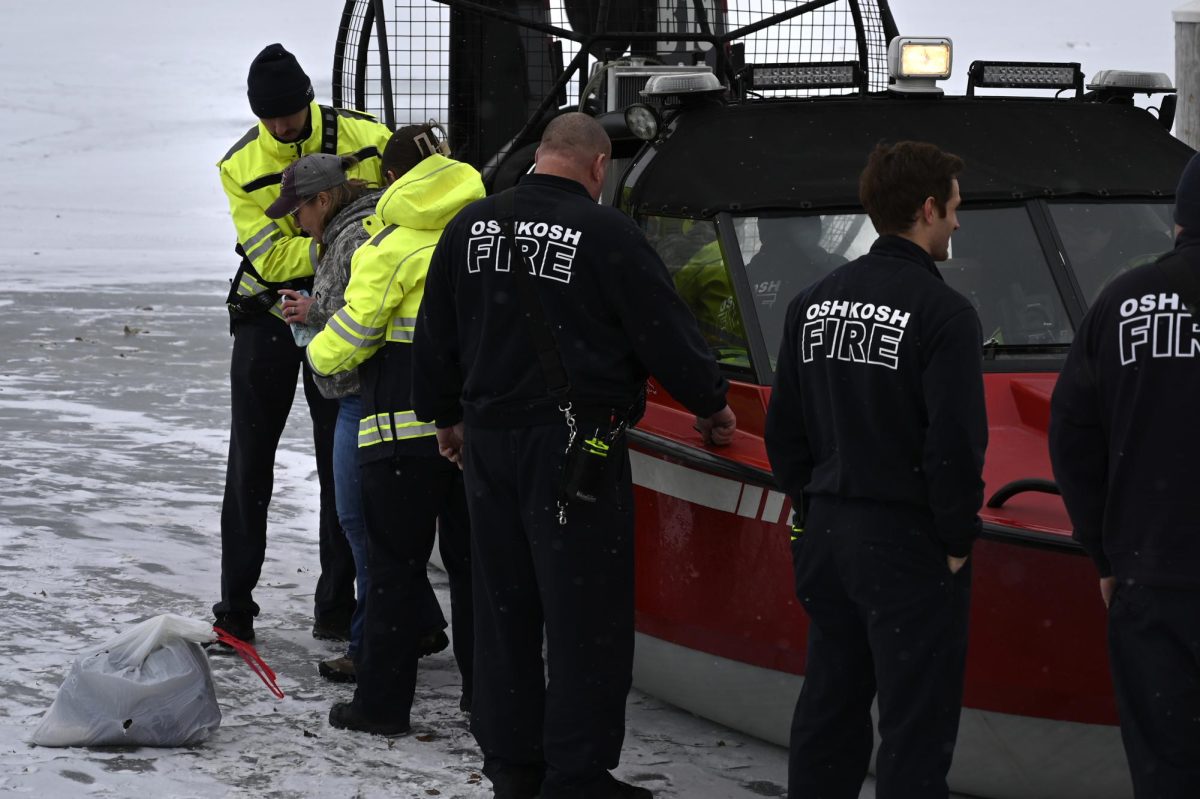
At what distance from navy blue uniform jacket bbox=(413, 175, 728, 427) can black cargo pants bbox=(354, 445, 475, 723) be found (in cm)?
54

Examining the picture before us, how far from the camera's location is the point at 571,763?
12.5 ft

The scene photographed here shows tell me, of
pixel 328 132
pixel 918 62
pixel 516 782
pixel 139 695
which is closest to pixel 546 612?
pixel 516 782

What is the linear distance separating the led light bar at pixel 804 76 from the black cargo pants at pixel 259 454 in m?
1.65

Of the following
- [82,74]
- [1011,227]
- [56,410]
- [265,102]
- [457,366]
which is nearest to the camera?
[457,366]

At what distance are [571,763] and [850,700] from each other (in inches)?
31.1

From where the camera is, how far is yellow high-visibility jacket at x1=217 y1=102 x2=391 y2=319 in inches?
201

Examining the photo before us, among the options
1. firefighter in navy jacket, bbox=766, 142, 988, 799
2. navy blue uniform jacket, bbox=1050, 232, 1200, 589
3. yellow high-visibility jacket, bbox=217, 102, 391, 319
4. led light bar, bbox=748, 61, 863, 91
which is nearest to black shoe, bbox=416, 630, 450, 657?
yellow high-visibility jacket, bbox=217, 102, 391, 319

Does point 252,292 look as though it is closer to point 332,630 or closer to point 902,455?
point 332,630

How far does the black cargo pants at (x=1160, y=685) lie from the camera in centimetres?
285

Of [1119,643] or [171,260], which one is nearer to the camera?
[1119,643]

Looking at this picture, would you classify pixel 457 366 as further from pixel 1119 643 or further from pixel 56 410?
pixel 56 410

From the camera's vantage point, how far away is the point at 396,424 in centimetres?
429

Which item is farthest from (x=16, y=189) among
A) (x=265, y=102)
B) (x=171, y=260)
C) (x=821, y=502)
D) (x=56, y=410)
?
(x=821, y=502)

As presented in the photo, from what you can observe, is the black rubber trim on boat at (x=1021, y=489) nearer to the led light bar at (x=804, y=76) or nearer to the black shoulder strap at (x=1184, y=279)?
the black shoulder strap at (x=1184, y=279)
